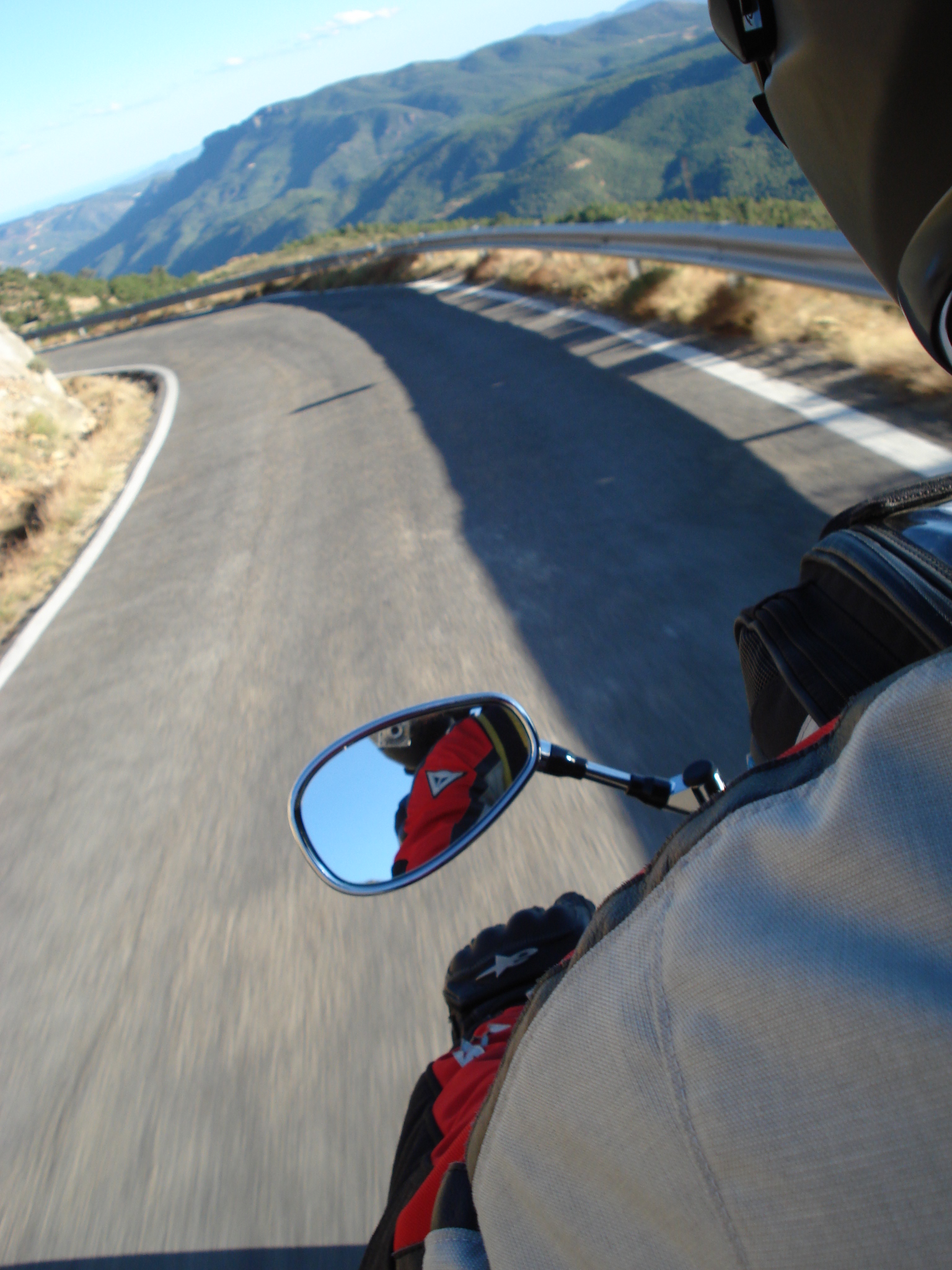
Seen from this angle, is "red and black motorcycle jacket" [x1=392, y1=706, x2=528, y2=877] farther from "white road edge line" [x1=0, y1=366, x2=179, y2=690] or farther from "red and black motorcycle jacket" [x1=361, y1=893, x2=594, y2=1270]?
"white road edge line" [x1=0, y1=366, x2=179, y2=690]

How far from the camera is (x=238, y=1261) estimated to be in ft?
5.69

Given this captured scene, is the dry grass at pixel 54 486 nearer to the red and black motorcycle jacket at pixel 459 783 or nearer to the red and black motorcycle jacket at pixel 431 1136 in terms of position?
the red and black motorcycle jacket at pixel 459 783

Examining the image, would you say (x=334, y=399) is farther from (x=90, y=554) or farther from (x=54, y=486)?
(x=90, y=554)

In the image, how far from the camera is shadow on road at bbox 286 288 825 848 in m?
2.94

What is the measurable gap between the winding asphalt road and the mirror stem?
89cm

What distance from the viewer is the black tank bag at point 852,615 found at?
1.00 m

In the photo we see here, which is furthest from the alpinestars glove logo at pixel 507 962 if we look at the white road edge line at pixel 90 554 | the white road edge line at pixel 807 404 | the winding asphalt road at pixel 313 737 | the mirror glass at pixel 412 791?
the white road edge line at pixel 90 554

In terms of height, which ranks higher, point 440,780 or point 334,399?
point 440,780

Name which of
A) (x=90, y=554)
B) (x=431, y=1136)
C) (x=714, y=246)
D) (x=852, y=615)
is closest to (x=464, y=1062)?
(x=431, y=1136)

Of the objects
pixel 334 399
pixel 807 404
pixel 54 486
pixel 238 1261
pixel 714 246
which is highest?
pixel 714 246

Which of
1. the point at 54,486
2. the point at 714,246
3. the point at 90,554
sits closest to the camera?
the point at 714,246

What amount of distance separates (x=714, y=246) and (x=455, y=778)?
20.8 feet

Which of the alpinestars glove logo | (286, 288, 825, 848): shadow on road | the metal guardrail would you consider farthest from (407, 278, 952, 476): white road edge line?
the alpinestars glove logo

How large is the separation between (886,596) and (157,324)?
30.0 m
